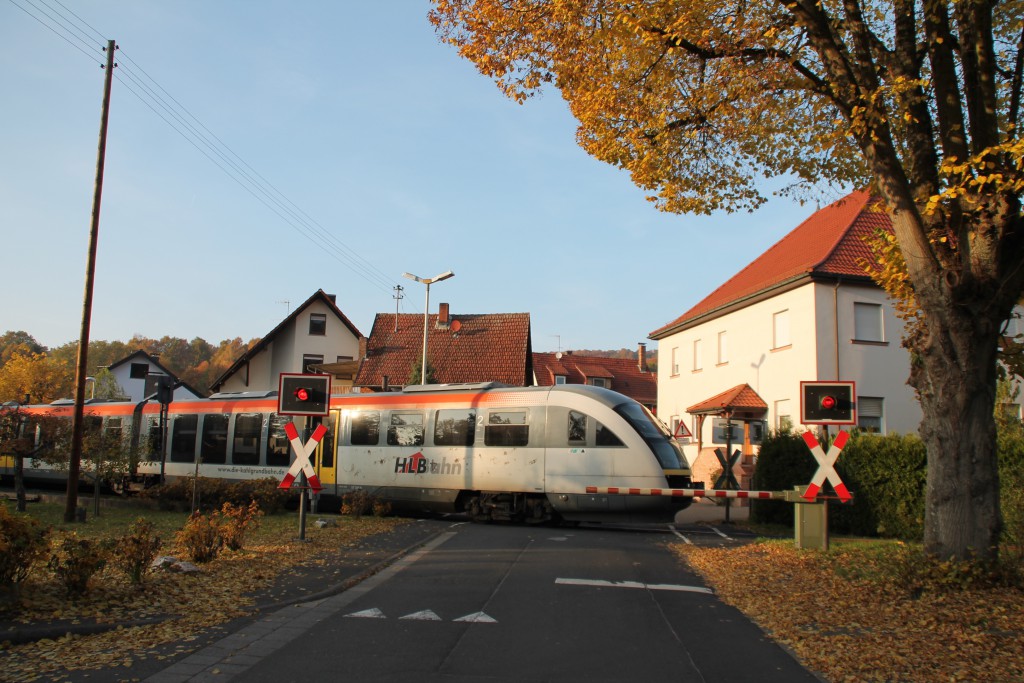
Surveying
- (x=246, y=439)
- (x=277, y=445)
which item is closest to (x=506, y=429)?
(x=277, y=445)

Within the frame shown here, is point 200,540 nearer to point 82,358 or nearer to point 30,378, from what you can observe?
point 82,358

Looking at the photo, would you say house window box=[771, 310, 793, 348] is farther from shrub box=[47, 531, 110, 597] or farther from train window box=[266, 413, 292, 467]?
shrub box=[47, 531, 110, 597]

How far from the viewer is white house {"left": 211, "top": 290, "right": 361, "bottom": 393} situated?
2018 inches

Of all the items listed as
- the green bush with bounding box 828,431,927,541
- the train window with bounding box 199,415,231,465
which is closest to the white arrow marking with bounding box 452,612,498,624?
the green bush with bounding box 828,431,927,541

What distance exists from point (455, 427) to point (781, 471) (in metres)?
7.26

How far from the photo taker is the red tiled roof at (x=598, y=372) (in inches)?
2798

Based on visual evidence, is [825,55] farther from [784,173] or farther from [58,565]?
[58,565]

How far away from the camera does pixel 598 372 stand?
237ft

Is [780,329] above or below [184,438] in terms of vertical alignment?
above

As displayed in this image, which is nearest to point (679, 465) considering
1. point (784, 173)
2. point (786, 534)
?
point (786, 534)

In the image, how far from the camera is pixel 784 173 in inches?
496

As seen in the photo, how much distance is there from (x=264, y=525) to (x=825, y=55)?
11627 millimetres

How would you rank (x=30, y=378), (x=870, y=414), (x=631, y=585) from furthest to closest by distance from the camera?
1. (x=30, y=378)
2. (x=870, y=414)
3. (x=631, y=585)

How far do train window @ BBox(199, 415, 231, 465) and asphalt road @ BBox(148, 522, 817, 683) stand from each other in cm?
1304
